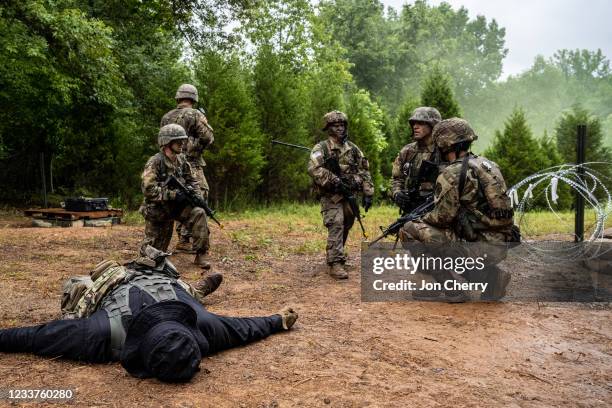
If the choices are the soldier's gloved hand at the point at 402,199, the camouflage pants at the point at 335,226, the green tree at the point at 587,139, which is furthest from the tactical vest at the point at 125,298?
the green tree at the point at 587,139

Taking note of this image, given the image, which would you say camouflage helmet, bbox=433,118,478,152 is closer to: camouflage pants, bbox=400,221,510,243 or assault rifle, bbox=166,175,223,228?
camouflage pants, bbox=400,221,510,243

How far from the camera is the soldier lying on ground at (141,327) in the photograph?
3375 millimetres

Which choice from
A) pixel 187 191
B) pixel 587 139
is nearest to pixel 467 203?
pixel 187 191

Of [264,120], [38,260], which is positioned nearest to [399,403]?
[38,260]

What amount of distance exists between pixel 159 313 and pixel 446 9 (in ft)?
174

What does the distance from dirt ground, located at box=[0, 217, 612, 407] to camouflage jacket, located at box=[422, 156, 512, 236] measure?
813mm

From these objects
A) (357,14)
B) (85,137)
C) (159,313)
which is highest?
(357,14)

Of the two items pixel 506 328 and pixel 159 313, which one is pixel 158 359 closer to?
pixel 159 313

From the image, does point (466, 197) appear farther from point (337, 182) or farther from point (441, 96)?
point (441, 96)

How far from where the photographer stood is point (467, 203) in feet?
17.7

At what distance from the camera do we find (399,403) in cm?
321

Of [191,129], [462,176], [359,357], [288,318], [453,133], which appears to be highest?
[191,129]

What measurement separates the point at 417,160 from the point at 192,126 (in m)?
3.32

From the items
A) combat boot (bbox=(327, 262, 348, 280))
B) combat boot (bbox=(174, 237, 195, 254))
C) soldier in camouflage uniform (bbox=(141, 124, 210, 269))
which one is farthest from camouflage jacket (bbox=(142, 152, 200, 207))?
combat boot (bbox=(327, 262, 348, 280))
